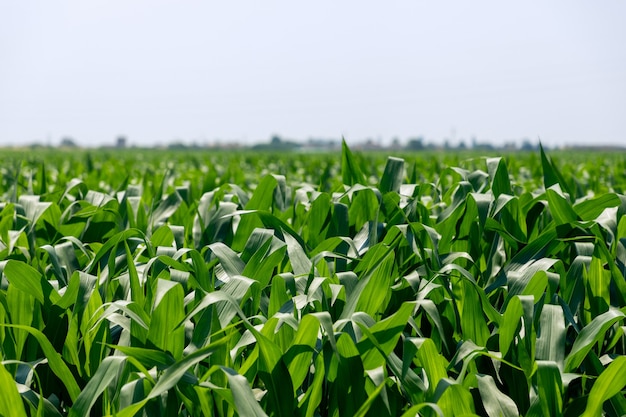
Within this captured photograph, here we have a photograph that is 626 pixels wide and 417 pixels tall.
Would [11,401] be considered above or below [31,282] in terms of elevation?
below

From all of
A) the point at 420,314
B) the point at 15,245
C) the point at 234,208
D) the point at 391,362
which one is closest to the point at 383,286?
the point at 420,314

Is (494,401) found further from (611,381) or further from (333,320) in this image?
(333,320)

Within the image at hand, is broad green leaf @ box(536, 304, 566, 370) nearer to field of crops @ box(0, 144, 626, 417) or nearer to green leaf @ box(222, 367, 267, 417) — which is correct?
field of crops @ box(0, 144, 626, 417)

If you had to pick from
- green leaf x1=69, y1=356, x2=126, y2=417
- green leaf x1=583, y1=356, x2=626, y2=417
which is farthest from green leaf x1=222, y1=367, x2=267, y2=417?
green leaf x1=583, y1=356, x2=626, y2=417

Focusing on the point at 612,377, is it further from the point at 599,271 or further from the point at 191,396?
the point at 191,396

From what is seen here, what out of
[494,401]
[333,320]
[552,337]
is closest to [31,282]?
[333,320]

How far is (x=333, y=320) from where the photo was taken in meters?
1.62

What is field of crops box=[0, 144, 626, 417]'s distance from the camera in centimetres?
123

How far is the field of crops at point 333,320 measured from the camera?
4.02 ft

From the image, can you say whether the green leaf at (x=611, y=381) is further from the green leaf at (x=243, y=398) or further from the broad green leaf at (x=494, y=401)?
the green leaf at (x=243, y=398)

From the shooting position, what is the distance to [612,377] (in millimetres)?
1225

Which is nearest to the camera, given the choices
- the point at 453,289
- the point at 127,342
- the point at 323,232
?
the point at 127,342

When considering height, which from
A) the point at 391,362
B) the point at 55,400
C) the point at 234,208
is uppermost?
the point at 234,208

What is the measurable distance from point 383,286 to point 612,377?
20.7 inches
